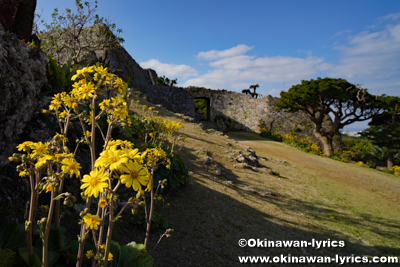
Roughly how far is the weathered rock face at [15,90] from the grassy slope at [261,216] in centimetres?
189

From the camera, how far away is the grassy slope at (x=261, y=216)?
3.11m

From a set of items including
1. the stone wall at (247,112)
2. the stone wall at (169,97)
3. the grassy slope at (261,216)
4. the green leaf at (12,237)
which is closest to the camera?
the green leaf at (12,237)

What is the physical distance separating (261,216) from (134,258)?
3350 mm

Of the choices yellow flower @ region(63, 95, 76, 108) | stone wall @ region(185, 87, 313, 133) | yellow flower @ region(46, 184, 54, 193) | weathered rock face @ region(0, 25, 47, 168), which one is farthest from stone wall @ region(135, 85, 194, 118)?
yellow flower @ region(46, 184, 54, 193)

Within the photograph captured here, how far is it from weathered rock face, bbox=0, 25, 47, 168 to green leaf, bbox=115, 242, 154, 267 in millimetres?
2021

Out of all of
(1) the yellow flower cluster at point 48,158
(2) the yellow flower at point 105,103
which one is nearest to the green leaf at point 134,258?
(1) the yellow flower cluster at point 48,158

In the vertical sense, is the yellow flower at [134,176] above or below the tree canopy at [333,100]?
below

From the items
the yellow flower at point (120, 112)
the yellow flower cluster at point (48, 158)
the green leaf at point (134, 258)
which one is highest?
the yellow flower at point (120, 112)

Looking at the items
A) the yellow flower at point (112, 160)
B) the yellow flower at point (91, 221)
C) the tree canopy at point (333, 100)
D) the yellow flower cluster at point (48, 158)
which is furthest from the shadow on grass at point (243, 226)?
the tree canopy at point (333, 100)

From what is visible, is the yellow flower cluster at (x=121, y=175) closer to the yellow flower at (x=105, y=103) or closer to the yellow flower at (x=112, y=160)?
the yellow flower at (x=112, y=160)

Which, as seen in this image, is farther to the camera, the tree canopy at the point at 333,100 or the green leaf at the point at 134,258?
the tree canopy at the point at 333,100

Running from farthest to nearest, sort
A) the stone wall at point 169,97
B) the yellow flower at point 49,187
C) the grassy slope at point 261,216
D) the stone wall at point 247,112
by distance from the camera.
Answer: the stone wall at point 247,112, the stone wall at point 169,97, the grassy slope at point 261,216, the yellow flower at point 49,187

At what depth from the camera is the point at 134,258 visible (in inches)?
68.4

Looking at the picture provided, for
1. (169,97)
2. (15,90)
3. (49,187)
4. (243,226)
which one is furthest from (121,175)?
(169,97)
